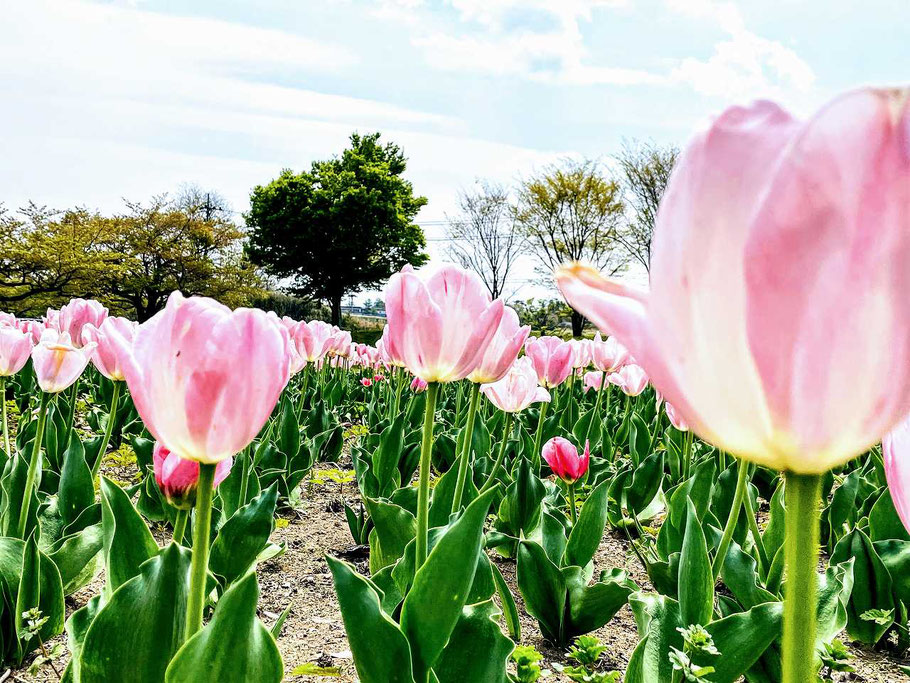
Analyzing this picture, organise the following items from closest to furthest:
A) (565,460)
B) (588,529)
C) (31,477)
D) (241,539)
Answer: (31,477) → (241,539) → (588,529) → (565,460)

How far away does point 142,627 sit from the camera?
3.28ft

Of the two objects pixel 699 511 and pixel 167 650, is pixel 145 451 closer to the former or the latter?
pixel 167 650

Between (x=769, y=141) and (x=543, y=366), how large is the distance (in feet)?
9.35

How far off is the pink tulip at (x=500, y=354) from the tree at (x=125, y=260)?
67.7 feet

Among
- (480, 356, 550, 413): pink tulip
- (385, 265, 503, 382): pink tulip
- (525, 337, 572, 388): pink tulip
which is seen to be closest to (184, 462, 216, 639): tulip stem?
(385, 265, 503, 382): pink tulip

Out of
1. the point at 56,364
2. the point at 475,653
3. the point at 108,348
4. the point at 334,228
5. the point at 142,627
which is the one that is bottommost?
the point at 475,653

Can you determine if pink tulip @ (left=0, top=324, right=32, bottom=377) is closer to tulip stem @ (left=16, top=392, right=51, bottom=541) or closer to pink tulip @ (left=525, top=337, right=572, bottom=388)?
tulip stem @ (left=16, top=392, right=51, bottom=541)

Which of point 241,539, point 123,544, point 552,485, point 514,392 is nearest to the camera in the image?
point 123,544

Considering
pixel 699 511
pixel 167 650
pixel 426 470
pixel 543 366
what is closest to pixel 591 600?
pixel 699 511

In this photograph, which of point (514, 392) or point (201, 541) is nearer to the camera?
point (201, 541)

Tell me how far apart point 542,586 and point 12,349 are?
6.22ft

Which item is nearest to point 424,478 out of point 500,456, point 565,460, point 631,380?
point 500,456

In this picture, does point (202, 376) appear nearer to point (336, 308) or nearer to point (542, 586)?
point (542, 586)

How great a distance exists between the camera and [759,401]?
0.40m
